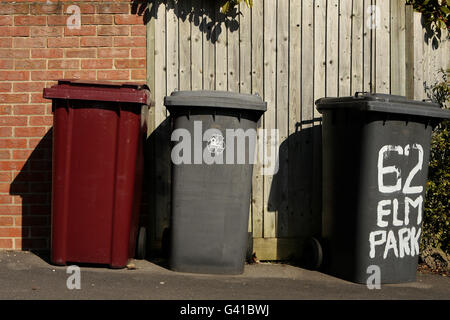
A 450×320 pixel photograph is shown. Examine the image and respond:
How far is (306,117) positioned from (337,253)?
4.93 ft

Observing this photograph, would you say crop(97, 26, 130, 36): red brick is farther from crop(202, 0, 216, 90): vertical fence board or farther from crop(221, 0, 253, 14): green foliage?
crop(221, 0, 253, 14): green foliage

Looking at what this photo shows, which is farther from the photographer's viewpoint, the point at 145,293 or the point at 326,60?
the point at 326,60

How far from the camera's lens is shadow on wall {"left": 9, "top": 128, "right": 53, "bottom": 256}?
5785 mm

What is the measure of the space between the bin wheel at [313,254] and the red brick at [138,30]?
267 cm

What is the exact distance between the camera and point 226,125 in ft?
16.3

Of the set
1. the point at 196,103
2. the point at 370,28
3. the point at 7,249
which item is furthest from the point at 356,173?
the point at 7,249

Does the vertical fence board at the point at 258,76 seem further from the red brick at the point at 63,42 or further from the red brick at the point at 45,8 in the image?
the red brick at the point at 45,8

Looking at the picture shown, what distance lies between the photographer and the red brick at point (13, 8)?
581 cm

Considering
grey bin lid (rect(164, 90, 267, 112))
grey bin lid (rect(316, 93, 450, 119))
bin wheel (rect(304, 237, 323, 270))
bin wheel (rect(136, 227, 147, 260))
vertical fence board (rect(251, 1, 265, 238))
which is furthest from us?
vertical fence board (rect(251, 1, 265, 238))

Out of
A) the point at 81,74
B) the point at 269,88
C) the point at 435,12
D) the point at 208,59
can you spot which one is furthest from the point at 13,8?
the point at 435,12

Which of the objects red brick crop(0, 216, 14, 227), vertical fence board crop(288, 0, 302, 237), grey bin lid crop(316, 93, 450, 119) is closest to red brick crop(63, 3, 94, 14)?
vertical fence board crop(288, 0, 302, 237)

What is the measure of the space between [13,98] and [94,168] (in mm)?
1476

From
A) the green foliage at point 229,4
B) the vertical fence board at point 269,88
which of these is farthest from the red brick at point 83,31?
the vertical fence board at point 269,88

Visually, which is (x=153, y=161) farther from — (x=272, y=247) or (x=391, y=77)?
(x=391, y=77)
